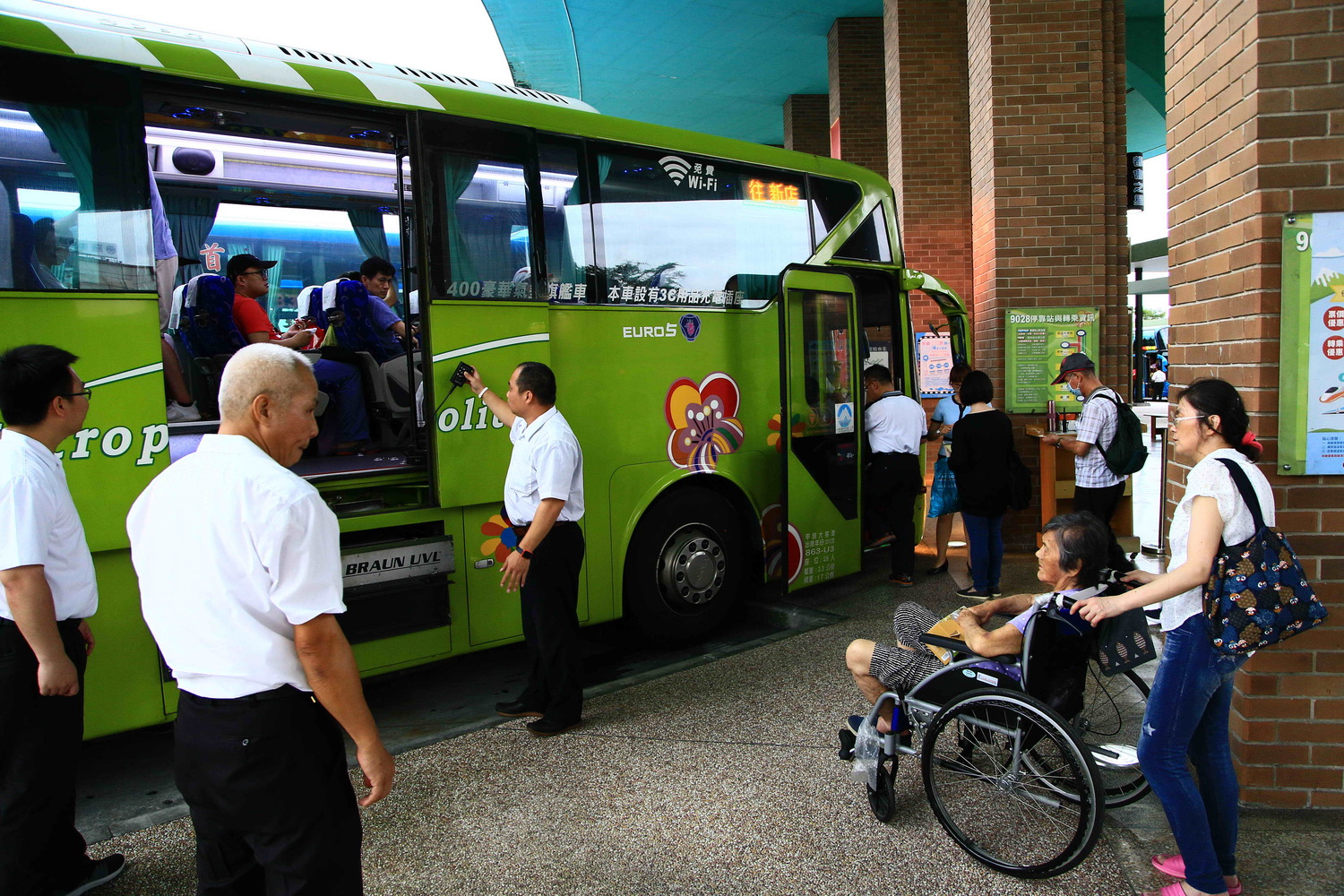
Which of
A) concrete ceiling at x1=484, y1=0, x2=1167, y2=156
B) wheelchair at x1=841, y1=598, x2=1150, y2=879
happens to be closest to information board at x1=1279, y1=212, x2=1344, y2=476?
wheelchair at x1=841, y1=598, x2=1150, y2=879

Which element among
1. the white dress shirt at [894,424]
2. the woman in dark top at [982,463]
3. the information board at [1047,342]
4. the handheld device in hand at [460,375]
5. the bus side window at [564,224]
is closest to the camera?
the handheld device in hand at [460,375]

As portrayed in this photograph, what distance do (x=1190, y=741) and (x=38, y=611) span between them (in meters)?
3.67

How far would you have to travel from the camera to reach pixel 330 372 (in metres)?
5.69

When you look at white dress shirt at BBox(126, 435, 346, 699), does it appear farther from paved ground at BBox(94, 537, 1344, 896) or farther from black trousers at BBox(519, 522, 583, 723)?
black trousers at BBox(519, 522, 583, 723)

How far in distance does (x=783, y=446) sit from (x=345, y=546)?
3.02 meters

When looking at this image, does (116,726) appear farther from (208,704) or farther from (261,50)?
(261,50)

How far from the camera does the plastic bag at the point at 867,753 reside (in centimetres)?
341

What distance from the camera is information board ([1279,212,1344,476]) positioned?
3.15 meters

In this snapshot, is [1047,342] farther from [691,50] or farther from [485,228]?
[691,50]

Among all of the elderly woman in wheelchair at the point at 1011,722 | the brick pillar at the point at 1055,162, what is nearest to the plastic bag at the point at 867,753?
the elderly woman in wheelchair at the point at 1011,722

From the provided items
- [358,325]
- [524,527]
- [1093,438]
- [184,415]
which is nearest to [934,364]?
[1093,438]

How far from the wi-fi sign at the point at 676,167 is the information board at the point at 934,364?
6.17 m

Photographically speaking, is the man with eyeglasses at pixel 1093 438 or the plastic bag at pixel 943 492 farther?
the plastic bag at pixel 943 492

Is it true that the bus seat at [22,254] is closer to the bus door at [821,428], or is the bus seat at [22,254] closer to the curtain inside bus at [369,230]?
the curtain inside bus at [369,230]
